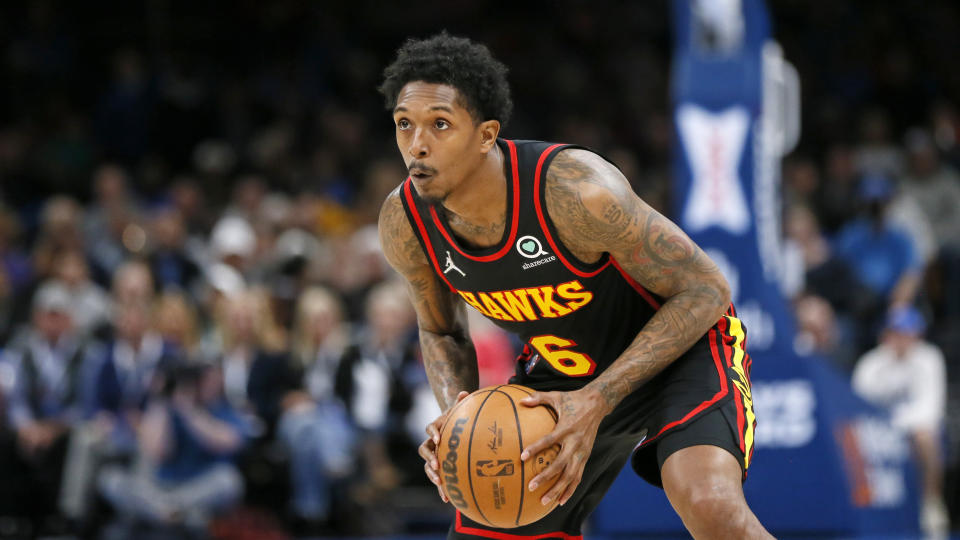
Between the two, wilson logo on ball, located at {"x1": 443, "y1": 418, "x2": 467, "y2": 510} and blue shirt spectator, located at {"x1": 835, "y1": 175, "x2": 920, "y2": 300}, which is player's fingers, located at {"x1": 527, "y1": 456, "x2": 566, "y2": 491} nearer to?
wilson logo on ball, located at {"x1": 443, "y1": 418, "x2": 467, "y2": 510}

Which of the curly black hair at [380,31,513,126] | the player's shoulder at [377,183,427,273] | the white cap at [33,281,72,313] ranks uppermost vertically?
the curly black hair at [380,31,513,126]

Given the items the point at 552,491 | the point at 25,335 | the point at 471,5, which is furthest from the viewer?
the point at 471,5

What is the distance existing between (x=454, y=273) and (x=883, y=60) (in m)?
9.99

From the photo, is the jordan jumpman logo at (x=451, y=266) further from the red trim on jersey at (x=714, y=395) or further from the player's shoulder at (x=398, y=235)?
the red trim on jersey at (x=714, y=395)

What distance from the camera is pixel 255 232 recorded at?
10086 mm

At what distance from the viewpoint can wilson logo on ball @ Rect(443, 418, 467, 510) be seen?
11.9ft

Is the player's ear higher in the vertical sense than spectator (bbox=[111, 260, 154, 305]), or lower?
higher

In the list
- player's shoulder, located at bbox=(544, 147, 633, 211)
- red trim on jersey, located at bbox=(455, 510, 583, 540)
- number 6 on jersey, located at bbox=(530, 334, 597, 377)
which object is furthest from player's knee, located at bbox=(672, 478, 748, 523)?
player's shoulder, located at bbox=(544, 147, 633, 211)

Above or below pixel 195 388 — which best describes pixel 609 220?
above

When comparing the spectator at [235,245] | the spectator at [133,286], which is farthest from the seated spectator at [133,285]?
the spectator at [235,245]

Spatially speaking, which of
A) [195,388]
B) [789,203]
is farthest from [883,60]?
[195,388]

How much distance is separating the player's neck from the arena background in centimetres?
392

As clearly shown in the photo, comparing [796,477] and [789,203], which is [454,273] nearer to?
[796,477]

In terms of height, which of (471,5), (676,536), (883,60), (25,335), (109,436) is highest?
(471,5)
